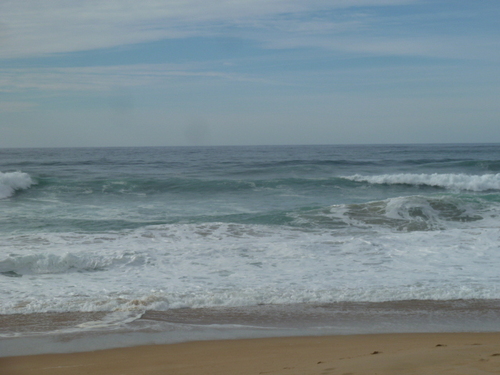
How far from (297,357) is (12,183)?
667 inches

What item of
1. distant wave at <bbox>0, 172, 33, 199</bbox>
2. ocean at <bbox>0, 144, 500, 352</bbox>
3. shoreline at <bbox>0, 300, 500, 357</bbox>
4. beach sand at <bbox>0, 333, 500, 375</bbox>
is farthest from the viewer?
distant wave at <bbox>0, 172, 33, 199</bbox>

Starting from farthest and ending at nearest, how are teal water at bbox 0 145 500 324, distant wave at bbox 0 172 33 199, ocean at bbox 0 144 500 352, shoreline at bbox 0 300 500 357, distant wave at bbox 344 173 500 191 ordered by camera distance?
distant wave at bbox 344 173 500 191 < distant wave at bbox 0 172 33 199 < teal water at bbox 0 145 500 324 < ocean at bbox 0 144 500 352 < shoreline at bbox 0 300 500 357

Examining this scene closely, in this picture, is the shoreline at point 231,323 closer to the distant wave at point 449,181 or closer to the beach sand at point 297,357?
the beach sand at point 297,357

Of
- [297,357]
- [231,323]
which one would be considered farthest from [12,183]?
[297,357]

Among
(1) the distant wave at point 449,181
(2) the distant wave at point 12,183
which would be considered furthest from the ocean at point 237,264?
(1) the distant wave at point 449,181

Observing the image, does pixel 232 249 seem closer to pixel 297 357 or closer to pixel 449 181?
pixel 297 357

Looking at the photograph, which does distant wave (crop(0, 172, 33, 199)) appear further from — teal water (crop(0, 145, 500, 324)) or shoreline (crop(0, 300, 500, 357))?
shoreline (crop(0, 300, 500, 357))

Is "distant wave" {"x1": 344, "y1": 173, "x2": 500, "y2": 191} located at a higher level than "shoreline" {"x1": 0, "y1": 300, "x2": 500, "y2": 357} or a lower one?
higher

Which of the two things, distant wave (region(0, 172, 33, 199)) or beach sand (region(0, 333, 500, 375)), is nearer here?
beach sand (region(0, 333, 500, 375))

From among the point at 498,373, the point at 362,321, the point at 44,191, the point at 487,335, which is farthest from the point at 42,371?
the point at 44,191

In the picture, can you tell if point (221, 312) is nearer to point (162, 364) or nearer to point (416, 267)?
point (162, 364)

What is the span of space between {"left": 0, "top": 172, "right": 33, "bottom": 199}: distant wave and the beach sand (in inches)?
568

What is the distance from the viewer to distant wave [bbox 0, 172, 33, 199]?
1675cm

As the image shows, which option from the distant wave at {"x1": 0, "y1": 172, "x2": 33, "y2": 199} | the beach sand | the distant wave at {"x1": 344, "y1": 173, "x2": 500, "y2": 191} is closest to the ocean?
the beach sand
